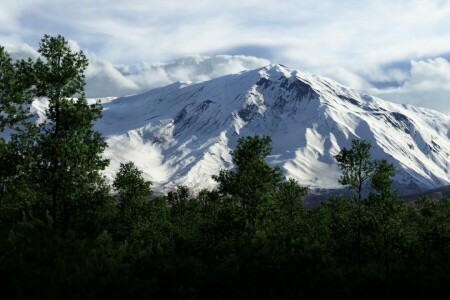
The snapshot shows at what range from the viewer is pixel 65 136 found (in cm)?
3134

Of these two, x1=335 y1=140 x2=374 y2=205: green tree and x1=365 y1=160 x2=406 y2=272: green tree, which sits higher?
x1=335 y1=140 x2=374 y2=205: green tree

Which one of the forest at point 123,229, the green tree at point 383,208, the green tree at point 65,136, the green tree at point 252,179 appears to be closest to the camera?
the forest at point 123,229

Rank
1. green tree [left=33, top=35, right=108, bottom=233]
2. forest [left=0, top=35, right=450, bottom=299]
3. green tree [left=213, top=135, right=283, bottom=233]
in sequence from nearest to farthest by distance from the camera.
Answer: forest [left=0, top=35, right=450, bottom=299], green tree [left=33, top=35, right=108, bottom=233], green tree [left=213, top=135, right=283, bottom=233]

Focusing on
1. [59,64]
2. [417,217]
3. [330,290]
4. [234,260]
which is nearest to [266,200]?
[234,260]

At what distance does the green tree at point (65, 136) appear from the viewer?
30484mm

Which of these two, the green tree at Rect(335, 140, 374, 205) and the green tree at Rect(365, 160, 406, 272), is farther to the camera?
the green tree at Rect(335, 140, 374, 205)

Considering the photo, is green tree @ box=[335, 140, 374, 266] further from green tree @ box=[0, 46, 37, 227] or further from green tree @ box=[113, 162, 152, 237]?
green tree @ box=[0, 46, 37, 227]

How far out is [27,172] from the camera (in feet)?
101

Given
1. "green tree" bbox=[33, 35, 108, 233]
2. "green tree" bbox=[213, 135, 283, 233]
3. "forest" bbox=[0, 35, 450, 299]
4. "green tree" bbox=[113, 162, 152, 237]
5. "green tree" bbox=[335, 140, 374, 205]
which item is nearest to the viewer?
"forest" bbox=[0, 35, 450, 299]

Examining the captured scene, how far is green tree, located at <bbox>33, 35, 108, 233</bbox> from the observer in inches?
1200

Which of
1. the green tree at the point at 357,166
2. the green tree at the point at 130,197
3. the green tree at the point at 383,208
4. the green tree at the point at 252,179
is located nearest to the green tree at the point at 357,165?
the green tree at the point at 357,166

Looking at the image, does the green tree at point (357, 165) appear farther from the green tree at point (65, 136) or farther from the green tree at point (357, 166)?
the green tree at point (65, 136)

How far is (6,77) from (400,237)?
157 feet

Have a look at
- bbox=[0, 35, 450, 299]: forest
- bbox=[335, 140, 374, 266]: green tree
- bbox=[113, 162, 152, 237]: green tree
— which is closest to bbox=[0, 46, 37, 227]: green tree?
bbox=[0, 35, 450, 299]: forest
